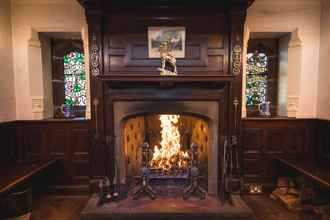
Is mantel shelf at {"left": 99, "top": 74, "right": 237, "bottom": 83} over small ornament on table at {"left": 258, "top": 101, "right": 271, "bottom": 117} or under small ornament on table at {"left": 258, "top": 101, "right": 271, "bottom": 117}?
over

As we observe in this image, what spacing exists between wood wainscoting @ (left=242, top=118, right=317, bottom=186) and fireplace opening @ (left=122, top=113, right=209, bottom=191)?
26.2 inches

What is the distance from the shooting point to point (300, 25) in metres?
3.07

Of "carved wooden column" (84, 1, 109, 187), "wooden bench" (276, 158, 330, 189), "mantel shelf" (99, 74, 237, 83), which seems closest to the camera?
"wooden bench" (276, 158, 330, 189)

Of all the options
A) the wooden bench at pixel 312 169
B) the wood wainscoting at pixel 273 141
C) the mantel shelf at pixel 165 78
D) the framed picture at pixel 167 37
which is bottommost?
the wooden bench at pixel 312 169

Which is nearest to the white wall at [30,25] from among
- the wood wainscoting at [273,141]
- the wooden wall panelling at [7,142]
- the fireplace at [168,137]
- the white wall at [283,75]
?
the wooden wall panelling at [7,142]

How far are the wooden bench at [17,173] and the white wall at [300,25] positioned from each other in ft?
11.2

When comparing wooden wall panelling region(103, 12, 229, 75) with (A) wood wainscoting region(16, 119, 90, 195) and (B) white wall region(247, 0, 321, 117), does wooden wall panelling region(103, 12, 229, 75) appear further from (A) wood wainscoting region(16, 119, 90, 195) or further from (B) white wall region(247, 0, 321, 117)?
(A) wood wainscoting region(16, 119, 90, 195)

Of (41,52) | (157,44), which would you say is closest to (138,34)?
(157,44)

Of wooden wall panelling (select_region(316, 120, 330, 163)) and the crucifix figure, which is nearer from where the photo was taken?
the crucifix figure

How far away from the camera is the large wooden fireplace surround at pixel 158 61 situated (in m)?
2.75

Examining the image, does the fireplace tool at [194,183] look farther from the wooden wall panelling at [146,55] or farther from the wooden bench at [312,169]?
the wooden bench at [312,169]

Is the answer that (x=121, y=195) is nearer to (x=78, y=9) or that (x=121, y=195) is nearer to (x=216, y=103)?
(x=216, y=103)

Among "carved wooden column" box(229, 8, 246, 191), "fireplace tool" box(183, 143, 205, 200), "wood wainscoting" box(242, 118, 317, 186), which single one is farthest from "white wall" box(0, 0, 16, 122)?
"wood wainscoting" box(242, 118, 317, 186)

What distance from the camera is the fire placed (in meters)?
3.21
